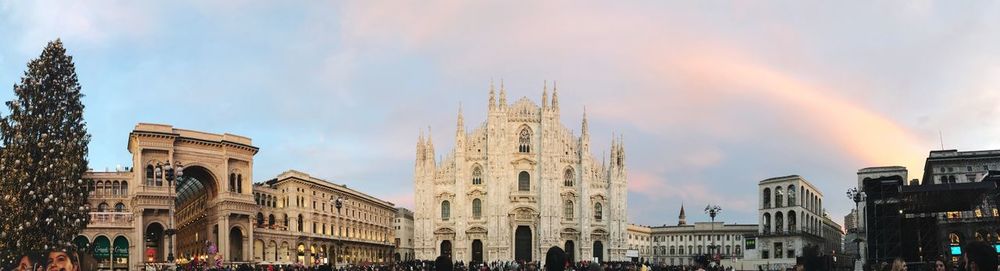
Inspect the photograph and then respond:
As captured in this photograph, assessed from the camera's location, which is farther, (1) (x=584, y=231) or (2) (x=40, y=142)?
(1) (x=584, y=231)

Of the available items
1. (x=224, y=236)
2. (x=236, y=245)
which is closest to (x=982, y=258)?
(x=224, y=236)

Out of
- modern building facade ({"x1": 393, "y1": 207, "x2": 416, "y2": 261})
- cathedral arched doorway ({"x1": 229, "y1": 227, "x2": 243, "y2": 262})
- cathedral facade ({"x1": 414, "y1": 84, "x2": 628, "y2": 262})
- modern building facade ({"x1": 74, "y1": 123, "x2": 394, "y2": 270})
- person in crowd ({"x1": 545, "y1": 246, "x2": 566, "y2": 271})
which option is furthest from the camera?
modern building facade ({"x1": 393, "y1": 207, "x2": 416, "y2": 261})

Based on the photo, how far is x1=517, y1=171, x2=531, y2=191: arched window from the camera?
7886cm

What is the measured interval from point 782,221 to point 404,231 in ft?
200

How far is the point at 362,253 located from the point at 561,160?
2460cm

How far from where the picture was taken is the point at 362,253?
9069 centimetres

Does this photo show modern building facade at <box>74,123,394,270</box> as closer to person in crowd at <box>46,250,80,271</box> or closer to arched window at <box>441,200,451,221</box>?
arched window at <box>441,200,451,221</box>

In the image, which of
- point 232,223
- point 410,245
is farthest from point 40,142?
point 410,245

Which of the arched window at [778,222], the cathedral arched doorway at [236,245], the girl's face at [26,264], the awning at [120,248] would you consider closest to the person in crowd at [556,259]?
the girl's face at [26,264]

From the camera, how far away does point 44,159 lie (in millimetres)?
34469

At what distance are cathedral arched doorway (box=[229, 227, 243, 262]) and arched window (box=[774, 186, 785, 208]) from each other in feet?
156

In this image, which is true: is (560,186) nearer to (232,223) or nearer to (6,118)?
(232,223)

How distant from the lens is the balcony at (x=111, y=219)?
177ft

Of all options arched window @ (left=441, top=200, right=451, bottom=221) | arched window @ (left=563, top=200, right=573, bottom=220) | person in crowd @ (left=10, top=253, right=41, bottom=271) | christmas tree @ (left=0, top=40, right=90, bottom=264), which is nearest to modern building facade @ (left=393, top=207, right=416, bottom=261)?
arched window @ (left=441, top=200, right=451, bottom=221)
